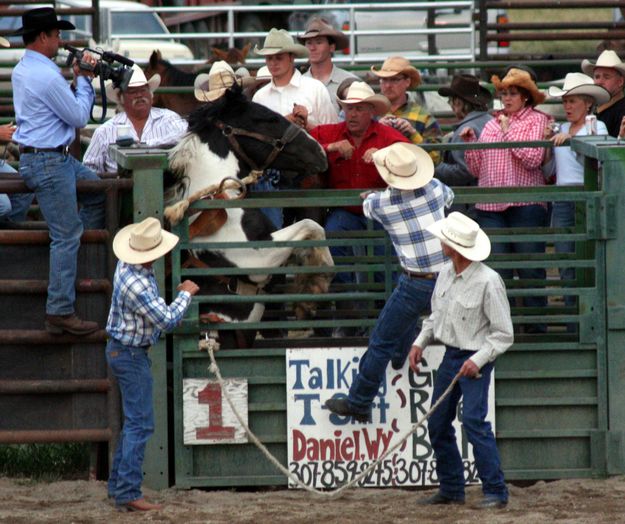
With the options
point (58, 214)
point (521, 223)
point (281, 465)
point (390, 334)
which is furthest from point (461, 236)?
point (58, 214)

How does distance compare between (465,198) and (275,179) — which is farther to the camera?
(275,179)

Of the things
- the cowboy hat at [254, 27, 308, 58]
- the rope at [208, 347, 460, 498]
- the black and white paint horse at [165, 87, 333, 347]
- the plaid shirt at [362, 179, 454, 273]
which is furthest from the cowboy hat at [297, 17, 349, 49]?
the rope at [208, 347, 460, 498]

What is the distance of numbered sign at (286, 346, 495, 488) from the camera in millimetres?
7457

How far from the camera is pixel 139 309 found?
672 cm

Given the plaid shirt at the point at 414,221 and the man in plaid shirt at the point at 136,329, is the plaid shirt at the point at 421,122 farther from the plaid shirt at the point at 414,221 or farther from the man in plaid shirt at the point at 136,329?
the man in plaid shirt at the point at 136,329

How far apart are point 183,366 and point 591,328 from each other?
2.32 metres

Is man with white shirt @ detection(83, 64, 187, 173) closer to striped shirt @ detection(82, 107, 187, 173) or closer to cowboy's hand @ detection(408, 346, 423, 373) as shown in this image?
striped shirt @ detection(82, 107, 187, 173)

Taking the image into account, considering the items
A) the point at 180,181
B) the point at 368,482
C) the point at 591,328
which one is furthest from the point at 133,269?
the point at 591,328

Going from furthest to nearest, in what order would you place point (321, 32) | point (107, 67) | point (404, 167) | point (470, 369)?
point (321, 32)
point (107, 67)
point (404, 167)
point (470, 369)

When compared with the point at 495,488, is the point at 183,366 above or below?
above

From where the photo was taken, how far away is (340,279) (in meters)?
8.45

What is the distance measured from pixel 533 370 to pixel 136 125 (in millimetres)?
3015

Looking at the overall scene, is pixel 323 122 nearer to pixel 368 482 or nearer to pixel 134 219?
pixel 134 219

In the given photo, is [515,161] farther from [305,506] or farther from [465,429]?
[305,506]
